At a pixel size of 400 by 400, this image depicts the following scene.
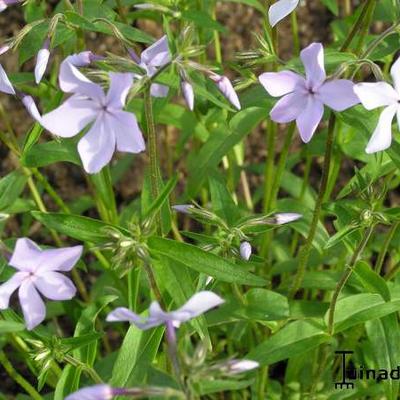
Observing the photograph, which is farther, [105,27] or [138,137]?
[105,27]

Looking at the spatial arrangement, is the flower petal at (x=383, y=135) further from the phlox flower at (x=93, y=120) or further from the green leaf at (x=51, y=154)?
the green leaf at (x=51, y=154)

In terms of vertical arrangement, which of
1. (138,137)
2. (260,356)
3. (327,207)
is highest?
(138,137)

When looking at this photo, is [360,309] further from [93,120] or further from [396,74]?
[93,120]

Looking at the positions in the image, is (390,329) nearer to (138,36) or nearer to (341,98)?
(341,98)

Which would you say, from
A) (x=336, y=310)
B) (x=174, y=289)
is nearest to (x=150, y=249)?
(x=174, y=289)

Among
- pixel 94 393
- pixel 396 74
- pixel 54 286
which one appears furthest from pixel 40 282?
pixel 396 74

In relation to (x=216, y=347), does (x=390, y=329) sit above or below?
above

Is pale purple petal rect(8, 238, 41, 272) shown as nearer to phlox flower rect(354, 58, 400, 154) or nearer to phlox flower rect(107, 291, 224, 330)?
phlox flower rect(107, 291, 224, 330)

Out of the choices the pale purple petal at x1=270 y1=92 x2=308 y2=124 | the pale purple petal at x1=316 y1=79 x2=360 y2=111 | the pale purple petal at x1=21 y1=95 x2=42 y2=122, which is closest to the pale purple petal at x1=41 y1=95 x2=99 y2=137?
the pale purple petal at x1=21 y1=95 x2=42 y2=122
